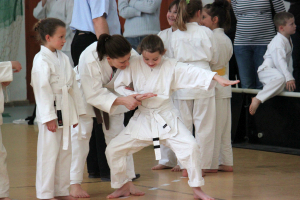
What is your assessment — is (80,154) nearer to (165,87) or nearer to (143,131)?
(143,131)

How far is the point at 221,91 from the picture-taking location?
145 inches

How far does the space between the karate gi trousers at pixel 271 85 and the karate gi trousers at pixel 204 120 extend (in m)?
1.15

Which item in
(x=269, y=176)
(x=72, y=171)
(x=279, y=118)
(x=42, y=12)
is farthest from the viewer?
(x=42, y=12)

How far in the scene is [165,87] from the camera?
284 centimetres

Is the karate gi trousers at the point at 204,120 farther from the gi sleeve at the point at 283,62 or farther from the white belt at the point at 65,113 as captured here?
the gi sleeve at the point at 283,62

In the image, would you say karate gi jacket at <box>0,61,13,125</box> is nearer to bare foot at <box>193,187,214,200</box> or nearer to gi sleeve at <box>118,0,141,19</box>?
bare foot at <box>193,187,214,200</box>

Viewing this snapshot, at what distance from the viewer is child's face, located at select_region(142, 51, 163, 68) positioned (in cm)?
280

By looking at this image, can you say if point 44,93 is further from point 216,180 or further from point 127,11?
point 127,11

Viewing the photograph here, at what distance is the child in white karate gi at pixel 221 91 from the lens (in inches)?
144

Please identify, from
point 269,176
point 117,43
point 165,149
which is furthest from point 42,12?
point 269,176

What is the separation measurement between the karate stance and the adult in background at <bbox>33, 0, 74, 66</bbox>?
220 cm

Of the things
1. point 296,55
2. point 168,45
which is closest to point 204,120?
point 168,45

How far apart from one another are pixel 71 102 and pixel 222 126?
1.45 meters

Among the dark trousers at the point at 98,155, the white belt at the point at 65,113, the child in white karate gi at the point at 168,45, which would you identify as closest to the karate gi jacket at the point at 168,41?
the child in white karate gi at the point at 168,45
